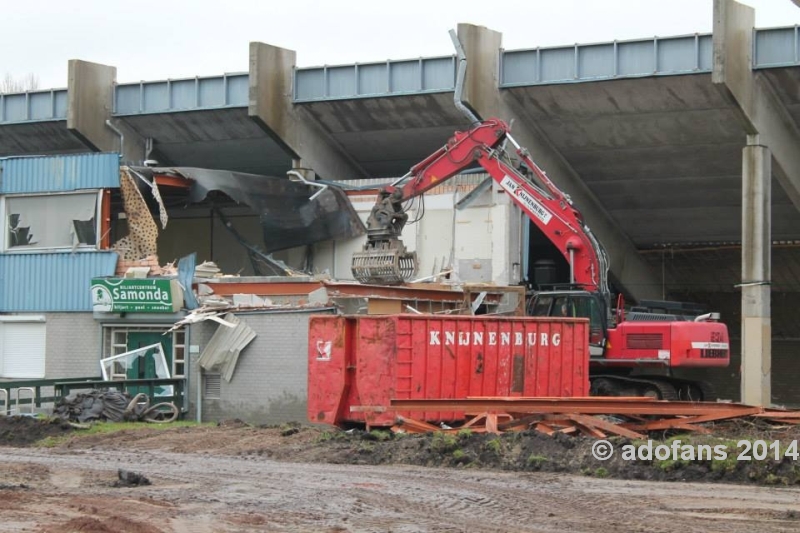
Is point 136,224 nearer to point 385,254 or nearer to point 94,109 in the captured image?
point 385,254

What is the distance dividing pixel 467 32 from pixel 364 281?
9.76m

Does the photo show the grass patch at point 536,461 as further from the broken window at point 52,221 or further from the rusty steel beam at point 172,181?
the rusty steel beam at point 172,181

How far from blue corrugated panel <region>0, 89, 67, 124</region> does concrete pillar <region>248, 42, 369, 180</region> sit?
8.11m

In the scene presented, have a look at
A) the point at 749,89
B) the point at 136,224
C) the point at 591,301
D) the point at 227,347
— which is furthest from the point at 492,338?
the point at 749,89

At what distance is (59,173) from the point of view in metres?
29.2

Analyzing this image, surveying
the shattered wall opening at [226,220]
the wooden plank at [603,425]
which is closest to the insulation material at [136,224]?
the shattered wall opening at [226,220]

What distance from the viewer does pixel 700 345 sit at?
84.5 feet

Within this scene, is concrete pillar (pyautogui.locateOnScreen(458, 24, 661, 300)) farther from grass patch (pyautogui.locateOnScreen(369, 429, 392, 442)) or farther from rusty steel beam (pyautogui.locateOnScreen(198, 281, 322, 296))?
grass patch (pyautogui.locateOnScreen(369, 429, 392, 442))

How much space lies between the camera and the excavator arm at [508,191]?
87.2 feet

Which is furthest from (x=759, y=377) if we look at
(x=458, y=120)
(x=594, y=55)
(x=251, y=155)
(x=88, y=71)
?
(x=88, y=71)

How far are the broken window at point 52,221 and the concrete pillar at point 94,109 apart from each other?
9.33m

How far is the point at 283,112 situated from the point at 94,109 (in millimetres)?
7076

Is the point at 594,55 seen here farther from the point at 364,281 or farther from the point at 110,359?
the point at 110,359

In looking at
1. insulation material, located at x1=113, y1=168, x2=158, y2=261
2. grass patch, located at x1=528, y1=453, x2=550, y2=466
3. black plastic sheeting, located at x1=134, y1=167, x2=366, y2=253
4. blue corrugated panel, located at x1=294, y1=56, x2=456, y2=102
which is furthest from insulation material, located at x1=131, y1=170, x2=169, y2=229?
grass patch, located at x1=528, y1=453, x2=550, y2=466
